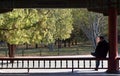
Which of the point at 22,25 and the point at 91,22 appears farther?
the point at 91,22

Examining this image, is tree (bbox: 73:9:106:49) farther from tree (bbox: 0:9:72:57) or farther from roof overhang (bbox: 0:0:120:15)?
roof overhang (bbox: 0:0:120:15)

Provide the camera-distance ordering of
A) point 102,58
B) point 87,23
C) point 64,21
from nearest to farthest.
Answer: point 102,58
point 64,21
point 87,23

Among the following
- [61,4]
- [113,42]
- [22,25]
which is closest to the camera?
[113,42]

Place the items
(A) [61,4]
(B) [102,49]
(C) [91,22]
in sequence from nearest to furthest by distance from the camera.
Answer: (A) [61,4] → (B) [102,49] → (C) [91,22]

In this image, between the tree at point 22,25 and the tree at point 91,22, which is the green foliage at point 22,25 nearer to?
the tree at point 22,25

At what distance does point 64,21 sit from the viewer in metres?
48.9

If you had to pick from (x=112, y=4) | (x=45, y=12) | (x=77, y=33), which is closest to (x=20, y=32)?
(x=45, y=12)

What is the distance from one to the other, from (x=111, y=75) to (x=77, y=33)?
47716 mm

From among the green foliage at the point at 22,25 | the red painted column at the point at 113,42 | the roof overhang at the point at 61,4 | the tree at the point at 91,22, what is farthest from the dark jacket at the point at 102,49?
the tree at the point at 91,22

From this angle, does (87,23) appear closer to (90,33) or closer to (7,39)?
(90,33)

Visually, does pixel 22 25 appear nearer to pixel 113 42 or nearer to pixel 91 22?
pixel 113 42

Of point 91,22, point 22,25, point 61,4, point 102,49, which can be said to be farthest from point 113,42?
point 91,22

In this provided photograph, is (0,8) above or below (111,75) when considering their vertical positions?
above

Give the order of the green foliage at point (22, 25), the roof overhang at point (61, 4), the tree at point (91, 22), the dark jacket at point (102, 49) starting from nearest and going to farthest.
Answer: the roof overhang at point (61, 4) → the dark jacket at point (102, 49) → the green foliage at point (22, 25) → the tree at point (91, 22)
